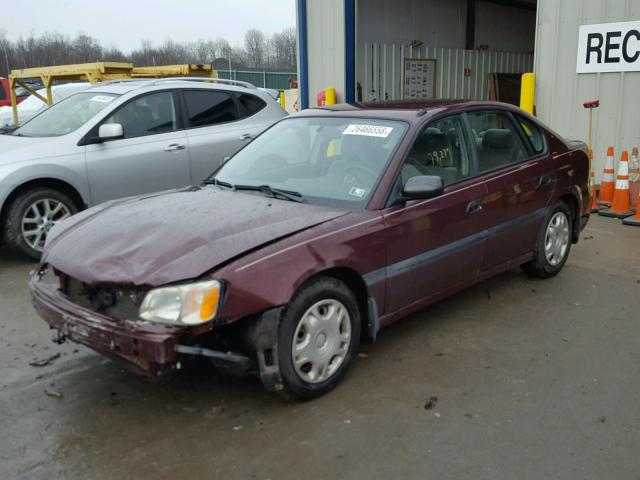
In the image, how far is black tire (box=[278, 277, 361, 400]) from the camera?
321 cm

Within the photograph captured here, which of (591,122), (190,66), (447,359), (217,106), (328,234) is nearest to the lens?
(328,234)

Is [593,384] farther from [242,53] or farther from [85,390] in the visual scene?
[242,53]

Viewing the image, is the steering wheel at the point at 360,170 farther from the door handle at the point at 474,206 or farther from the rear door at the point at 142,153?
the rear door at the point at 142,153

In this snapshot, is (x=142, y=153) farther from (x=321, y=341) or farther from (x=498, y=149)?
(x=321, y=341)

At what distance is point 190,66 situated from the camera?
443 inches

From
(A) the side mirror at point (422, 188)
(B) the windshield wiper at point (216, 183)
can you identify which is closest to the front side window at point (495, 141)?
(A) the side mirror at point (422, 188)

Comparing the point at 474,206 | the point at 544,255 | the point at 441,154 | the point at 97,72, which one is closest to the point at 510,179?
the point at 474,206

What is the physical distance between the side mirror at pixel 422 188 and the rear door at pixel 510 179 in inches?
32.1

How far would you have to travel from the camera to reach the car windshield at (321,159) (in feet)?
12.9

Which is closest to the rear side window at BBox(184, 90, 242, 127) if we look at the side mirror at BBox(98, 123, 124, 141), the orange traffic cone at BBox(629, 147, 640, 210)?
the side mirror at BBox(98, 123, 124, 141)

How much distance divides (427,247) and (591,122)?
5.52m

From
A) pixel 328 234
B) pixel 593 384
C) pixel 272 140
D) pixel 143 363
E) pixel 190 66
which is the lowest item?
pixel 593 384

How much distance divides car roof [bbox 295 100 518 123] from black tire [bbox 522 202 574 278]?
3.35 feet

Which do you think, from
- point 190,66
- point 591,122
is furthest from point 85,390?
point 190,66
